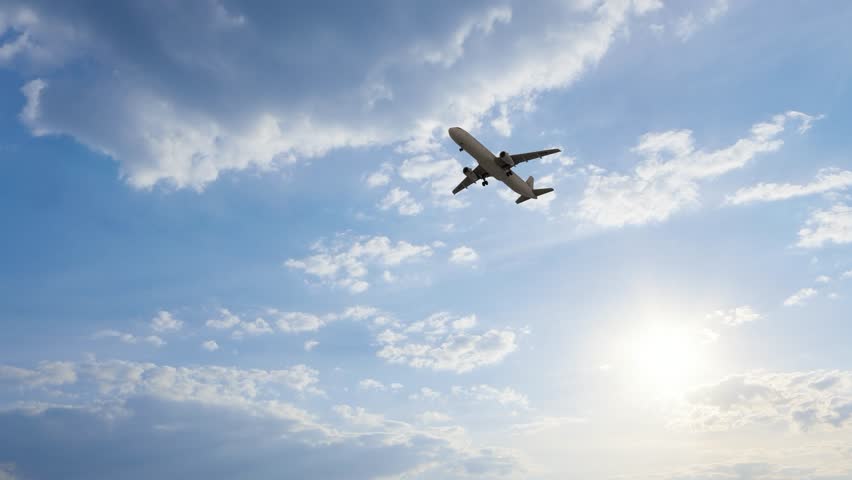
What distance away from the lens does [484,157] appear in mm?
112062

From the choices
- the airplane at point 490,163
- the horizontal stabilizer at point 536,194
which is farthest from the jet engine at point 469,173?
the horizontal stabilizer at point 536,194

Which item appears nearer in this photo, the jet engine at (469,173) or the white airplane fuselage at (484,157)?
the white airplane fuselage at (484,157)

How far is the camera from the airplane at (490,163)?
111062mm

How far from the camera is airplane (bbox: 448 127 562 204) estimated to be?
4373 inches

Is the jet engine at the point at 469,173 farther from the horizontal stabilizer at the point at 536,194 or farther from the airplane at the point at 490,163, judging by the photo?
the horizontal stabilizer at the point at 536,194

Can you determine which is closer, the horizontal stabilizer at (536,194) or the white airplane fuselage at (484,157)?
the white airplane fuselage at (484,157)

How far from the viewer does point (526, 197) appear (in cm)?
12669

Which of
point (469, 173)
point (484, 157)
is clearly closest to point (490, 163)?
point (484, 157)

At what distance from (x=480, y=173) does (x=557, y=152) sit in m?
15.2

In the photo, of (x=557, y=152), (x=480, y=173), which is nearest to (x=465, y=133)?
(x=480, y=173)

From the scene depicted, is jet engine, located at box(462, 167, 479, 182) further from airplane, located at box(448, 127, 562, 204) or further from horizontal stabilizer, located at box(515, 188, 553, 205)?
horizontal stabilizer, located at box(515, 188, 553, 205)

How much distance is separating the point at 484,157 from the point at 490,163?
196cm

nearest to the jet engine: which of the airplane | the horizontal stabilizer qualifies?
the airplane

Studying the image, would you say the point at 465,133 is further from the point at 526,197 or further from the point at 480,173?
the point at 526,197
